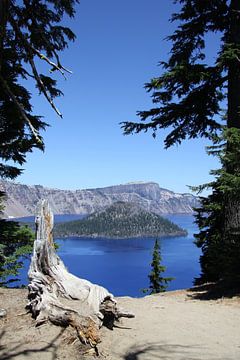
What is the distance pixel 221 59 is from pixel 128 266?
135m

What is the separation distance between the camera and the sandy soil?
16.5ft

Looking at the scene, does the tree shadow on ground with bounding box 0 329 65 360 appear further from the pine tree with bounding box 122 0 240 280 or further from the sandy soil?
the pine tree with bounding box 122 0 240 280

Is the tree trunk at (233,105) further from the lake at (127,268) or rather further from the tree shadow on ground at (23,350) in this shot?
the lake at (127,268)

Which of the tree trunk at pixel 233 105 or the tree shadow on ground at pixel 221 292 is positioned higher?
the tree trunk at pixel 233 105

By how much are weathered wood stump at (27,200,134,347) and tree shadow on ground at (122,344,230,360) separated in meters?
0.61

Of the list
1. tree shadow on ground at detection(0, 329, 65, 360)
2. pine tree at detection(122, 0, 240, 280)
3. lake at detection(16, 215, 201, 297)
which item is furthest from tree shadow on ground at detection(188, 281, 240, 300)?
lake at detection(16, 215, 201, 297)

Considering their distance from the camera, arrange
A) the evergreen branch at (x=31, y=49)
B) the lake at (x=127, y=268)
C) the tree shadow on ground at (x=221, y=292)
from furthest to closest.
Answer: the lake at (x=127, y=268) → the tree shadow on ground at (x=221, y=292) → the evergreen branch at (x=31, y=49)

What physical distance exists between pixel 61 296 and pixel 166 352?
231 centimetres

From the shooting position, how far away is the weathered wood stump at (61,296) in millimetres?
5574

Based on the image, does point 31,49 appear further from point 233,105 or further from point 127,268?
point 127,268

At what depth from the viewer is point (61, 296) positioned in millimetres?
6535

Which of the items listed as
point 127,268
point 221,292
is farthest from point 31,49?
point 127,268

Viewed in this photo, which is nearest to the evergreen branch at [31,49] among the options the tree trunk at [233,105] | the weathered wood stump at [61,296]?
the weathered wood stump at [61,296]

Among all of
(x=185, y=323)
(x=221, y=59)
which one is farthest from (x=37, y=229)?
(x=221, y=59)
